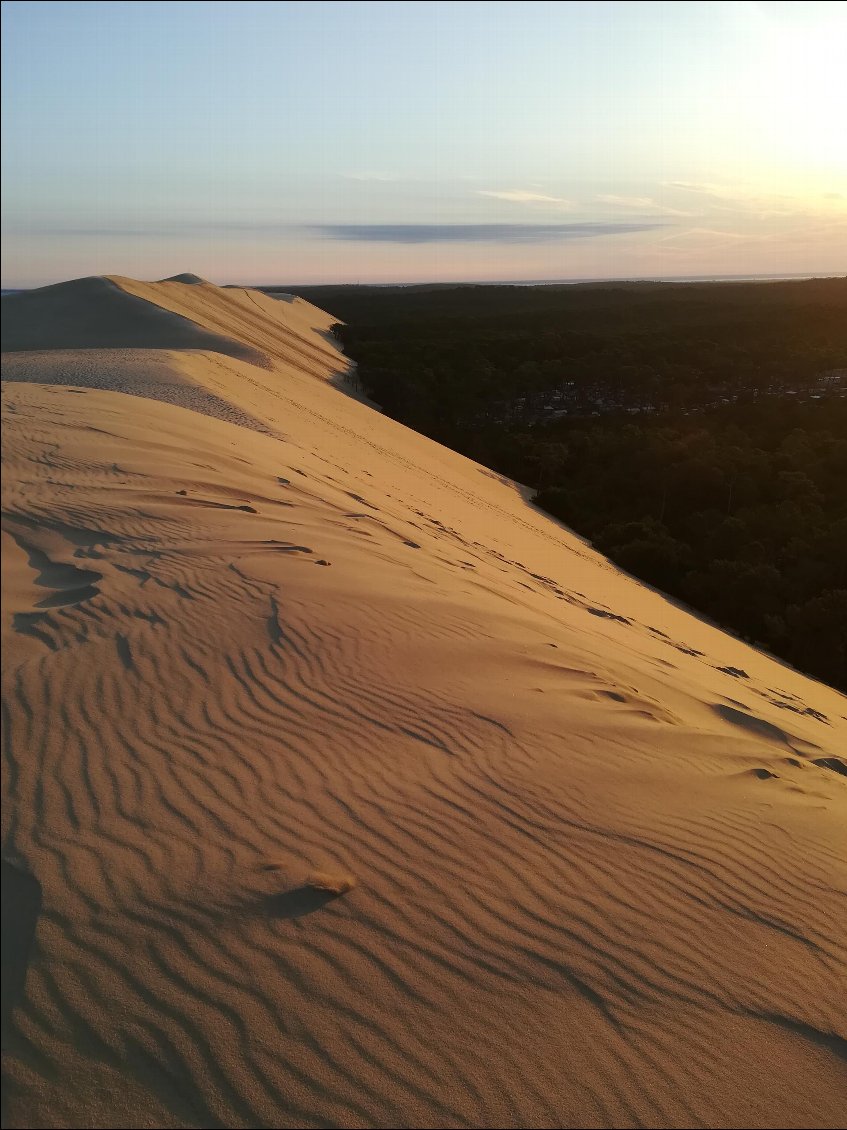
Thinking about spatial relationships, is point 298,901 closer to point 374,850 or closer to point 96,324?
point 374,850

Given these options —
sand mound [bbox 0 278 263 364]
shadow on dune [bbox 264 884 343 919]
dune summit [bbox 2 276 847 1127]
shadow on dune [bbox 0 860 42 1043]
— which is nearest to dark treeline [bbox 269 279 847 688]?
dune summit [bbox 2 276 847 1127]

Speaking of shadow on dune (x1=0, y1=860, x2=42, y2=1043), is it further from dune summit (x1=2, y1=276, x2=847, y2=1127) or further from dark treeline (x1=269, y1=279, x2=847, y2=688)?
dark treeline (x1=269, y1=279, x2=847, y2=688)

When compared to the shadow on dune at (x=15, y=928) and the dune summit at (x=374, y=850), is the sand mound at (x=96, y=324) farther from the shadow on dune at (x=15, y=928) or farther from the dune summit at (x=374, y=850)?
the shadow on dune at (x=15, y=928)

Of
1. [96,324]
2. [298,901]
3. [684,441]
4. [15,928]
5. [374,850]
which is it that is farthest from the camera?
[684,441]

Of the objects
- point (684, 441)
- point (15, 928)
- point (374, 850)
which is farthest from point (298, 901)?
point (684, 441)

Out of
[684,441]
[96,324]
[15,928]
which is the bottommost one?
[15,928]

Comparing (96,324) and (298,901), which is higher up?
(96,324)
